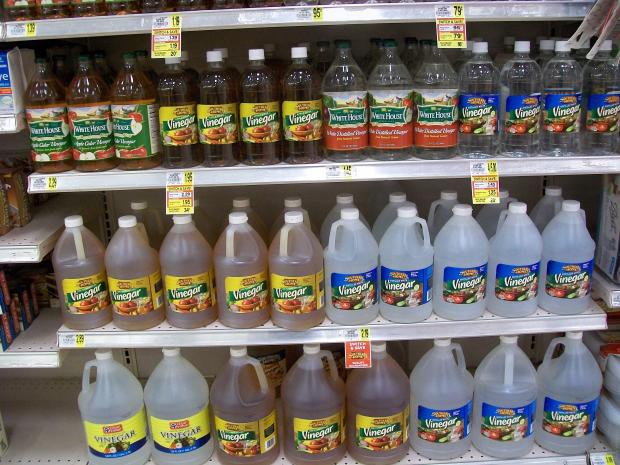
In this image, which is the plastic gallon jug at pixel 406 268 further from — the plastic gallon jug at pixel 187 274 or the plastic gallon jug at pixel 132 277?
the plastic gallon jug at pixel 132 277

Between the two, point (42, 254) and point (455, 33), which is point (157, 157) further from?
point (455, 33)

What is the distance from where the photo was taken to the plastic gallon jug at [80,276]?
6.37ft

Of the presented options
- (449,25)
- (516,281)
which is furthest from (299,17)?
(516,281)

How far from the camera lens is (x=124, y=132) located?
72.1 inches

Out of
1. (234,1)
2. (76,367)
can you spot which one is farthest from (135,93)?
(76,367)

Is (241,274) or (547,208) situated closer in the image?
(241,274)

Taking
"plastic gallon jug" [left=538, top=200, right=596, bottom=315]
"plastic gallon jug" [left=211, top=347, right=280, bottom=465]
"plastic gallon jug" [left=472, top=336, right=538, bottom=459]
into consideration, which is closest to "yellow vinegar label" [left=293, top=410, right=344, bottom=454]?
"plastic gallon jug" [left=211, top=347, right=280, bottom=465]

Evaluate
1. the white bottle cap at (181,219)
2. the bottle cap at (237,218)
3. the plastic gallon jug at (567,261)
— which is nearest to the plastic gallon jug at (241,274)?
the bottle cap at (237,218)

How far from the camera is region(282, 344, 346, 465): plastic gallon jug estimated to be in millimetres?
1980

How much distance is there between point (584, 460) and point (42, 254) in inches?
76.8

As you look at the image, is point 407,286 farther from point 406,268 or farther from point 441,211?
point 441,211

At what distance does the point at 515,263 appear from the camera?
1.90 meters

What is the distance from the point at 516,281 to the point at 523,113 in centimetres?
52

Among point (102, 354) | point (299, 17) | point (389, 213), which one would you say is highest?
point (299, 17)
